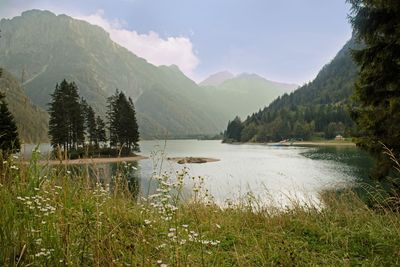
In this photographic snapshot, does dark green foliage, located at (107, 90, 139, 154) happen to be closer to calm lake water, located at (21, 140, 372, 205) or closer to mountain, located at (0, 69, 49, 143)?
calm lake water, located at (21, 140, 372, 205)

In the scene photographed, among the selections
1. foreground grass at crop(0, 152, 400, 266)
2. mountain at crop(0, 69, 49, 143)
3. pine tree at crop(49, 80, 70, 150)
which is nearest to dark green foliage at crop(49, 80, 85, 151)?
pine tree at crop(49, 80, 70, 150)

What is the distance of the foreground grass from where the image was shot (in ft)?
9.11

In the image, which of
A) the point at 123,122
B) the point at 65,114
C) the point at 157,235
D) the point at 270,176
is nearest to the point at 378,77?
the point at 157,235

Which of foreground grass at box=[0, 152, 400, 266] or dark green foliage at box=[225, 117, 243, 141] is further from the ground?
dark green foliage at box=[225, 117, 243, 141]

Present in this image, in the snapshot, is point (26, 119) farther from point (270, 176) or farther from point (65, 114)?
point (65, 114)

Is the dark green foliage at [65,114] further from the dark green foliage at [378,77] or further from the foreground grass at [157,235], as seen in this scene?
the foreground grass at [157,235]

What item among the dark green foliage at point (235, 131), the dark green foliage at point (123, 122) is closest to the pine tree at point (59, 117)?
the dark green foliage at point (123, 122)

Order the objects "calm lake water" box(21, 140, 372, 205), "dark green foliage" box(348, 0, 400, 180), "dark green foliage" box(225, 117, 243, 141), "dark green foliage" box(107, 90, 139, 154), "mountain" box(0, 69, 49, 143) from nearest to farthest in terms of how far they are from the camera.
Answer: "mountain" box(0, 69, 49, 143), "dark green foliage" box(348, 0, 400, 180), "calm lake water" box(21, 140, 372, 205), "dark green foliage" box(107, 90, 139, 154), "dark green foliage" box(225, 117, 243, 141)

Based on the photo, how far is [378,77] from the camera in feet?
30.9

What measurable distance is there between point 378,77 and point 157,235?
8.43m

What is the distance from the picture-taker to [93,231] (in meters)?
3.10

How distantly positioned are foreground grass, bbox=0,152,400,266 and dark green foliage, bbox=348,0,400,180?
13.4 ft

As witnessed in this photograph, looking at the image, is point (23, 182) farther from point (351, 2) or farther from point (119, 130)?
point (119, 130)

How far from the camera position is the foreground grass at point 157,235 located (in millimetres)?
2777
